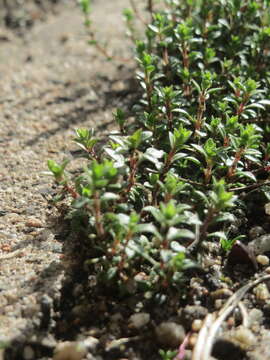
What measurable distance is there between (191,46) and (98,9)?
103 inches

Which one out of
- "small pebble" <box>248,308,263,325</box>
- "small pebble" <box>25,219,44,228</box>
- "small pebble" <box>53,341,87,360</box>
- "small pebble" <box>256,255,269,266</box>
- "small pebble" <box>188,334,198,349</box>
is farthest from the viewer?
"small pebble" <box>25,219,44,228</box>

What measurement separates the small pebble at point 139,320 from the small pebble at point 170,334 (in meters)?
0.07

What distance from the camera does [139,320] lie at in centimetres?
236

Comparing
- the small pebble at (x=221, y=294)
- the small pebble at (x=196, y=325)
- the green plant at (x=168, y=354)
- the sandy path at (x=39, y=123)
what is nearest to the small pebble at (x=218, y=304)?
the small pebble at (x=221, y=294)

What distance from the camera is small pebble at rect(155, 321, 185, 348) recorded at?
7.57 feet

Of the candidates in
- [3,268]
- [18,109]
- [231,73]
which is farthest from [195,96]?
[3,268]

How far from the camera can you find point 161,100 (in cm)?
314

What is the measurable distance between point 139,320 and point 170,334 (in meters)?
0.17

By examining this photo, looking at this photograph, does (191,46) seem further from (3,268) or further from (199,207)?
(3,268)

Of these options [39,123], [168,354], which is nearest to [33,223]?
[168,354]

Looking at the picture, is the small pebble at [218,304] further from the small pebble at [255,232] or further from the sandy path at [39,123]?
the sandy path at [39,123]

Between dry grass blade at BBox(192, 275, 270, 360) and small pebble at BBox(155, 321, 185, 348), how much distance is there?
10 cm

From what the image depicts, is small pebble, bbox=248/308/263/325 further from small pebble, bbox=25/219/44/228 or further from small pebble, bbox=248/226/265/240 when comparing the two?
small pebble, bbox=25/219/44/228

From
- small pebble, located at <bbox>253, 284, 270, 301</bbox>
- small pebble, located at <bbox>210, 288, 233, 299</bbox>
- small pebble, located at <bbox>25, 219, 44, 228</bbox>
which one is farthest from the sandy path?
small pebble, located at <bbox>253, 284, 270, 301</bbox>
